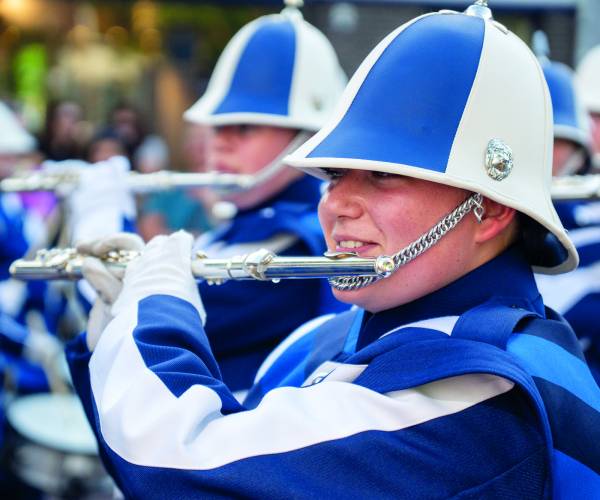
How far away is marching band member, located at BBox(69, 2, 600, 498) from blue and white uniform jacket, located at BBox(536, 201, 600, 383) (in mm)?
1659

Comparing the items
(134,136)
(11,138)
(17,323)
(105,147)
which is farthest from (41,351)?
(134,136)

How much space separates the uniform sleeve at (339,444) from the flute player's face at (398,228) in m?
0.28

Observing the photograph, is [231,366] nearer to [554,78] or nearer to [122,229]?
[122,229]

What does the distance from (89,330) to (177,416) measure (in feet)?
2.10

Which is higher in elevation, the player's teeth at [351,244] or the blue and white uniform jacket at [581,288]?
the player's teeth at [351,244]

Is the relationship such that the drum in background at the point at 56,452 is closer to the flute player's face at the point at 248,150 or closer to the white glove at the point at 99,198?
the white glove at the point at 99,198

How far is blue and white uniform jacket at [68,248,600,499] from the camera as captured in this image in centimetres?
182

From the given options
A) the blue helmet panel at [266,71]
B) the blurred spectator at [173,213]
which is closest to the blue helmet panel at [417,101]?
the blue helmet panel at [266,71]

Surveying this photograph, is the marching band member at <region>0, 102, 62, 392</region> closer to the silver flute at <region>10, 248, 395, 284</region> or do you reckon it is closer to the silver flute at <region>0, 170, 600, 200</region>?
the silver flute at <region>0, 170, 600, 200</region>

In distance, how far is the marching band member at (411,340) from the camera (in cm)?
183

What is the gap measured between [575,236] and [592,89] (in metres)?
1.89

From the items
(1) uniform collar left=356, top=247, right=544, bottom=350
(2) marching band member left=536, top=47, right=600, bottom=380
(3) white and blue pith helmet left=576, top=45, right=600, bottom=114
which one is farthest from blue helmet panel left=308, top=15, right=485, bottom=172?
(3) white and blue pith helmet left=576, top=45, right=600, bottom=114

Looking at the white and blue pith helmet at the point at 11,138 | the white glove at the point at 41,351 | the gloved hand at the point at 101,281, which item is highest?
the gloved hand at the point at 101,281

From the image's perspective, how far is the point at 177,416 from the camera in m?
1.90
